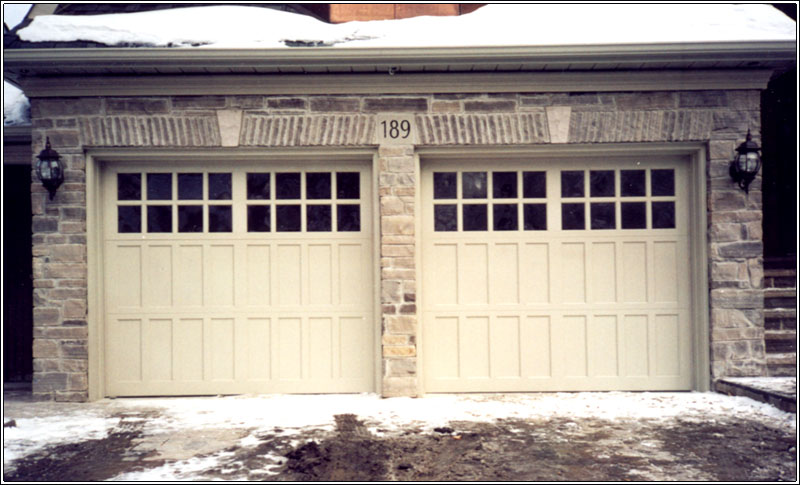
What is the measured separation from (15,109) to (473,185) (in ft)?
15.1

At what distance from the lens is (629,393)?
21.8 ft

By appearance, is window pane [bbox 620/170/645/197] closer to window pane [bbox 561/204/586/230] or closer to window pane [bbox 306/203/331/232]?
window pane [bbox 561/204/586/230]

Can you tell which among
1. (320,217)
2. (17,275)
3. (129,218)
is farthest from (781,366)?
(17,275)

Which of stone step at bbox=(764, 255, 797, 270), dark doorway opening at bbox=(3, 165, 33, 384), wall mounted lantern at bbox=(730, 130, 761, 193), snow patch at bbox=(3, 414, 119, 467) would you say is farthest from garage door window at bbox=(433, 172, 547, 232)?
dark doorway opening at bbox=(3, 165, 33, 384)

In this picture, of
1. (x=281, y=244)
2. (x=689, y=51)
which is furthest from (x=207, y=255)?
(x=689, y=51)

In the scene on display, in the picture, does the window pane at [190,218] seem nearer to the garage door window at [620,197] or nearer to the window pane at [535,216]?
the window pane at [535,216]

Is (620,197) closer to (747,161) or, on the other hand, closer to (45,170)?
(747,161)

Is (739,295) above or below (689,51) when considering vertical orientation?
Answer: below

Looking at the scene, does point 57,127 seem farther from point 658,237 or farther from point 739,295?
point 739,295

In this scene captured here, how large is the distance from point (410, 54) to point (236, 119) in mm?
1669

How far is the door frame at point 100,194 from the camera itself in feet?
21.3

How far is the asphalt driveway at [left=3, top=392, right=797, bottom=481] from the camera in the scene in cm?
450

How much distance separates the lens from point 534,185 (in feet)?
22.1

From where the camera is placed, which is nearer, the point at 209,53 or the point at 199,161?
the point at 209,53
